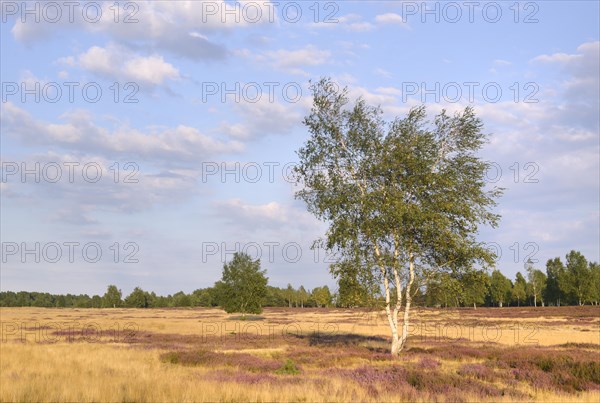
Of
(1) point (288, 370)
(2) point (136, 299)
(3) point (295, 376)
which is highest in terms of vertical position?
(3) point (295, 376)

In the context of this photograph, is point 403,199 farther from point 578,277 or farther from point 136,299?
point 136,299

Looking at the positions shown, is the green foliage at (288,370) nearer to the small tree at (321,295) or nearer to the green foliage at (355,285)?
the green foliage at (355,285)

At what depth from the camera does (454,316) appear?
85375mm

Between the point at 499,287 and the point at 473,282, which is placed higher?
the point at 473,282

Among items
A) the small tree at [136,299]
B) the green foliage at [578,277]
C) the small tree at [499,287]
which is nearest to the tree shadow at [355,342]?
the green foliage at [578,277]

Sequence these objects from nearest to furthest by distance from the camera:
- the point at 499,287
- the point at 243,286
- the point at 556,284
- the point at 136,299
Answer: the point at 243,286 < the point at 556,284 < the point at 499,287 < the point at 136,299

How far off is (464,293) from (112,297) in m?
167

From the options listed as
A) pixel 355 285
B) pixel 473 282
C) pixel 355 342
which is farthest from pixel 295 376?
pixel 355 342

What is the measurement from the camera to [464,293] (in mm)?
27547

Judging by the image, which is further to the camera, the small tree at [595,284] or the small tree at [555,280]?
the small tree at [555,280]

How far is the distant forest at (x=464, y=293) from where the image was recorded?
27.5m

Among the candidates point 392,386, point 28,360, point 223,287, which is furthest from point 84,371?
point 223,287

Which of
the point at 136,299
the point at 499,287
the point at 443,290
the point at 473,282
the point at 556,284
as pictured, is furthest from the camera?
the point at 136,299

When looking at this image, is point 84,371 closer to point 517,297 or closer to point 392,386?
point 392,386
